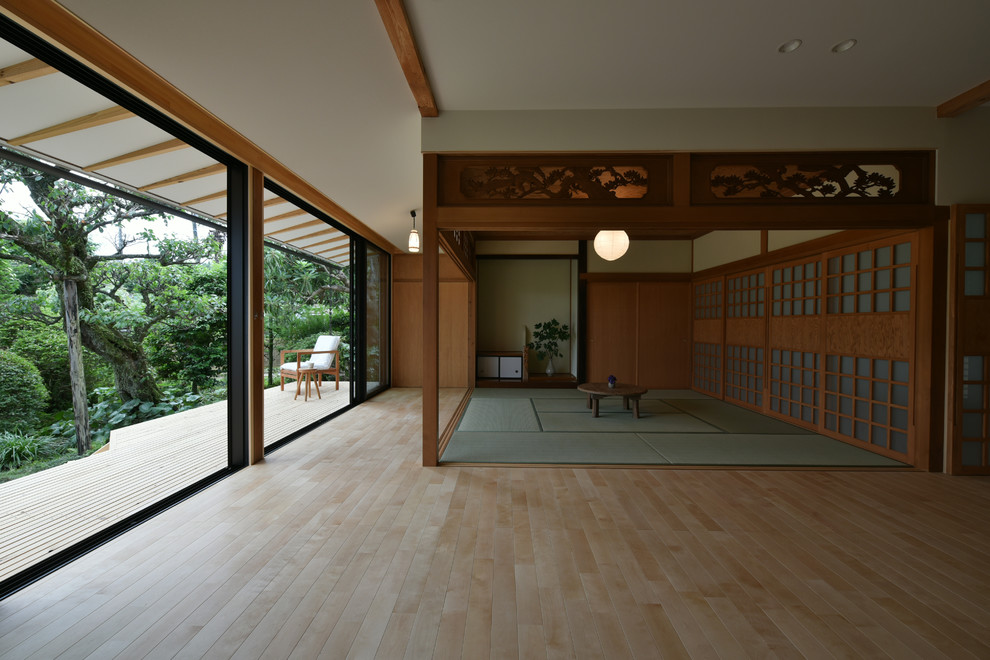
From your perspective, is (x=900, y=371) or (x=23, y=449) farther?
(x=23, y=449)

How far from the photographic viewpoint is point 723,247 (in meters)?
6.64

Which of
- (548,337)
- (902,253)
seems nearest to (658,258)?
(548,337)

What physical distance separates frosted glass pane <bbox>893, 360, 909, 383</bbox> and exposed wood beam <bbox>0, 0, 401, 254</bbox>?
5.28 m

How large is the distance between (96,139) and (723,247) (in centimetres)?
691

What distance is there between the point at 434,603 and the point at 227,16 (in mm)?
2649

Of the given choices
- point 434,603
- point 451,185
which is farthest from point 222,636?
point 451,185

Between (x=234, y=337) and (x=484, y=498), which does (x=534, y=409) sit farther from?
(x=234, y=337)

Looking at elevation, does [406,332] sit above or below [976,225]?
below

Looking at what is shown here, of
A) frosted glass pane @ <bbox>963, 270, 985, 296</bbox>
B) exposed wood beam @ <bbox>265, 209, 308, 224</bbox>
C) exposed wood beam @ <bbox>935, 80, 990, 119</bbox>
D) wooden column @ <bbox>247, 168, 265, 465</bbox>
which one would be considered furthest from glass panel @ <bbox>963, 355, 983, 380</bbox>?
exposed wood beam @ <bbox>265, 209, 308, 224</bbox>

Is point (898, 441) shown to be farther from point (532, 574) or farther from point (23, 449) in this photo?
point (23, 449)

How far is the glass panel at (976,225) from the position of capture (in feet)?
11.1

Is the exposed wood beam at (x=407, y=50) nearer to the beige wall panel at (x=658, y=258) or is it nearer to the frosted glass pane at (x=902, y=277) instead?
the frosted glass pane at (x=902, y=277)

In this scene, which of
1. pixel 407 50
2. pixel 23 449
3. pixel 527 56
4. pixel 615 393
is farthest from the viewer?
pixel 615 393

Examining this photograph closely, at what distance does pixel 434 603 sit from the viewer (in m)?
1.77
